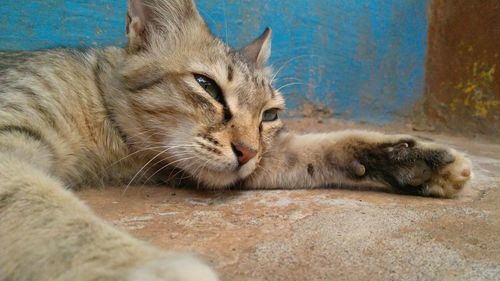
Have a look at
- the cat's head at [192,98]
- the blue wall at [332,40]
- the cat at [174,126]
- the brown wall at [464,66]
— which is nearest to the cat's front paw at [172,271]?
the cat at [174,126]

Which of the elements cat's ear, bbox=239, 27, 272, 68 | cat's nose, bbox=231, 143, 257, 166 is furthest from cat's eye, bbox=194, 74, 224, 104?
cat's ear, bbox=239, 27, 272, 68

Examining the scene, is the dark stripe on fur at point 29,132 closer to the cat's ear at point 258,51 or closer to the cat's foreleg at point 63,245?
the cat's foreleg at point 63,245

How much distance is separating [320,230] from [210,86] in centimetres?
61

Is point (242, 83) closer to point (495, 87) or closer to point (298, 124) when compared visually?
point (298, 124)

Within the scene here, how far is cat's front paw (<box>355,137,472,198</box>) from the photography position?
50.1 inches

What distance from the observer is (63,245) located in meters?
0.68

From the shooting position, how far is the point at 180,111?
131 centimetres

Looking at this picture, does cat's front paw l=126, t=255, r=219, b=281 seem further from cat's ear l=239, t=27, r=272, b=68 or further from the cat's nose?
cat's ear l=239, t=27, r=272, b=68

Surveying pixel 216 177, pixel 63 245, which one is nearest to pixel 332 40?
pixel 216 177

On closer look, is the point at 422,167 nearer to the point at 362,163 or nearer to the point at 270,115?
the point at 362,163

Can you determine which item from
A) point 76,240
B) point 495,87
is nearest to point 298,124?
point 495,87

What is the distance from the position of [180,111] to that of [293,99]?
170 centimetres

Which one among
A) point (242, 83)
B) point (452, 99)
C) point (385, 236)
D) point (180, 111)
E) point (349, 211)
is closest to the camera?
point (385, 236)

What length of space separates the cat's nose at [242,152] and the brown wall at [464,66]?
2.20 metres
